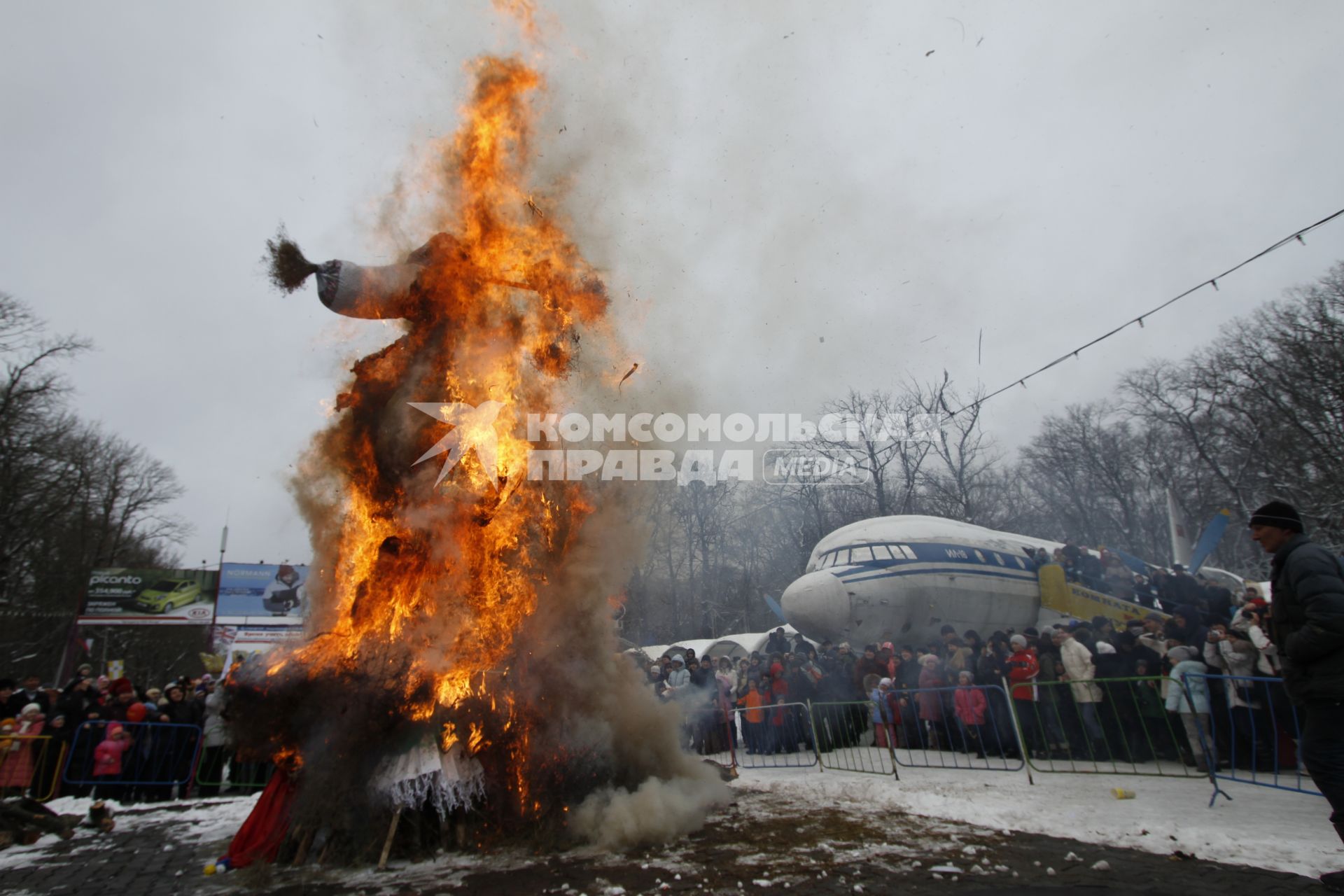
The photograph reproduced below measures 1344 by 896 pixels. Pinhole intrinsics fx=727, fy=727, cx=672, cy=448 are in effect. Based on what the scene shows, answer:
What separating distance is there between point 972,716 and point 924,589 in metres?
7.29

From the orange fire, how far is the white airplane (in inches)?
396

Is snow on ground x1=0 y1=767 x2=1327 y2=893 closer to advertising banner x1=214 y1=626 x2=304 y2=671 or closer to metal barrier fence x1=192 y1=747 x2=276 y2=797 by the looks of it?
metal barrier fence x1=192 y1=747 x2=276 y2=797

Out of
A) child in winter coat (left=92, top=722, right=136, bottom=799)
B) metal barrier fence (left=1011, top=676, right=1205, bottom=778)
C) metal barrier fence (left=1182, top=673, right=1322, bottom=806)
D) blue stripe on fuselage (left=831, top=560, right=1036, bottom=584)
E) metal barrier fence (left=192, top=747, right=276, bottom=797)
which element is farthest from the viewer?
blue stripe on fuselage (left=831, top=560, right=1036, bottom=584)

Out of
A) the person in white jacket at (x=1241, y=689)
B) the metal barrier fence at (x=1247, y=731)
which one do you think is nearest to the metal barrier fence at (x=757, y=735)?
the metal barrier fence at (x=1247, y=731)

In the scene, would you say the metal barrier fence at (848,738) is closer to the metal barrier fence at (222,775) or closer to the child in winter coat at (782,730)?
the child in winter coat at (782,730)

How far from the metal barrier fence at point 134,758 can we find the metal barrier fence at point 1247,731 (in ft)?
48.3

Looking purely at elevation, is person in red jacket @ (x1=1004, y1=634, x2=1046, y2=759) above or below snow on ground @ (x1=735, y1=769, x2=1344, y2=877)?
above

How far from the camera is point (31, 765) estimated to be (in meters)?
11.0

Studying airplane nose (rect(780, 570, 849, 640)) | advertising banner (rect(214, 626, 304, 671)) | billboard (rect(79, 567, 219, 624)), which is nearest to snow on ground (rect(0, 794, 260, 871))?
airplane nose (rect(780, 570, 849, 640))

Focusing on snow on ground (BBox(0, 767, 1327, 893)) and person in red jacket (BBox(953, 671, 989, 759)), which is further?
person in red jacket (BBox(953, 671, 989, 759))

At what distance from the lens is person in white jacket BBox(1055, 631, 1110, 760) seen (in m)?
9.56

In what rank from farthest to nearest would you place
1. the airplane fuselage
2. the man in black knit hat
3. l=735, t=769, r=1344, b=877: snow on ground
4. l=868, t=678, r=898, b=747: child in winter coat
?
the airplane fuselage
l=868, t=678, r=898, b=747: child in winter coat
l=735, t=769, r=1344, b=877: snow on ground
the man in black knit hat

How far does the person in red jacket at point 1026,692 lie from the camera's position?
10297mm

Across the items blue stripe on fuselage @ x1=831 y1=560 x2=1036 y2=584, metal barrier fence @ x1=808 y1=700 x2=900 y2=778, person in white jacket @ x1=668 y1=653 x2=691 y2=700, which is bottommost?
metal barrier fence @ x1=808 y1=700 x2=900 y2=778
